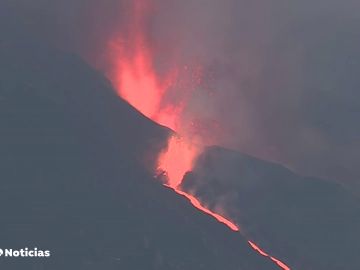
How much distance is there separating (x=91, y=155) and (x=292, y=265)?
14373 millimetres

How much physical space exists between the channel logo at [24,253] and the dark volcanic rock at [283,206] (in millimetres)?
13874

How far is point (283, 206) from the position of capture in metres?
76.8

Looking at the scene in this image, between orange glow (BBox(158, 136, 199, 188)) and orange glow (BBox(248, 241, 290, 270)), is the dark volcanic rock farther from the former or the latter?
orange glow (BBox(248, 241, 290, 270))

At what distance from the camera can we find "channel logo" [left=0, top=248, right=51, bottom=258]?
63125mm

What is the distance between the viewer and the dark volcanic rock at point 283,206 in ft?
240

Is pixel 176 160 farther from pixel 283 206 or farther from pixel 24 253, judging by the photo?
pixel 24 253

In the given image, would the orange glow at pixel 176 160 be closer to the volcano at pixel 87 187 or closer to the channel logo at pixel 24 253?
the volcano at pixel 87 187

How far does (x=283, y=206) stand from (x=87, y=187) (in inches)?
613

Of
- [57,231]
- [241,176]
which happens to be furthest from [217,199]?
[57,231]

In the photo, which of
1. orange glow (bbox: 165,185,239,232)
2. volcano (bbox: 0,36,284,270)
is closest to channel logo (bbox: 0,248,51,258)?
volcano (bbox: 0,36,284,270)

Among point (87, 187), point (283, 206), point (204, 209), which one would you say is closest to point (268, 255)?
point (204, 209)

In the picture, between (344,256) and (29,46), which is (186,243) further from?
(29,46)

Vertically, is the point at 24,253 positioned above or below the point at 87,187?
below

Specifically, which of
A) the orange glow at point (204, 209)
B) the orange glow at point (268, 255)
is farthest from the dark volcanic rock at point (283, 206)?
the orange glow at point (268, 255)
